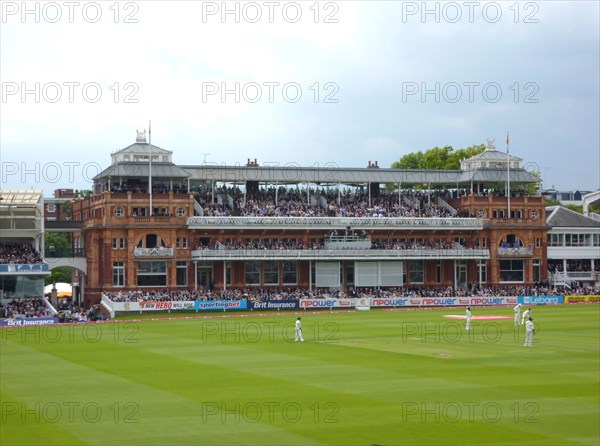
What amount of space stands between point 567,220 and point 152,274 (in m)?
44.0

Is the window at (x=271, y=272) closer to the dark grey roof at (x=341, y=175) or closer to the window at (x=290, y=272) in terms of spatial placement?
the window at (x=290, y=272)

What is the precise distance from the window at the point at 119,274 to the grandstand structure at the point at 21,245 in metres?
6.05

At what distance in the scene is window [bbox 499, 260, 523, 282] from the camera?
286ft

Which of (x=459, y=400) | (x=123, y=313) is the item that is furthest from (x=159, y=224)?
(x=459, y=400)

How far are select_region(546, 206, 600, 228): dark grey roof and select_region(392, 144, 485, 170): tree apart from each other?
15190mm

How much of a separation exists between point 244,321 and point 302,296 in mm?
17047

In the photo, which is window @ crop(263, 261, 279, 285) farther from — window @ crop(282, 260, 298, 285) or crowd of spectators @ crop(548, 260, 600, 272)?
crowd of spectators @ crop(548, 260, 600, 272)

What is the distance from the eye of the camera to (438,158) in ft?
372

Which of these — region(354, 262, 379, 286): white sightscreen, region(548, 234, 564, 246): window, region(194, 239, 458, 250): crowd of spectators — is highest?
region(548, 234, 564, 246): window

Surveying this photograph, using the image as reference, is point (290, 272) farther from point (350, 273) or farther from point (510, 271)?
point (510, 271)

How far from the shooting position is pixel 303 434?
21922 mm

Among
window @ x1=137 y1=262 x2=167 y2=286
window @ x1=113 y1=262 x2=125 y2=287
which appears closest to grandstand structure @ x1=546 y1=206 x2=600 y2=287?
window @ x1=137 y1=262 x2=167 y2=286

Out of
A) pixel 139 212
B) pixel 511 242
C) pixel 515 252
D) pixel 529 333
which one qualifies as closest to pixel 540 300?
pixel 515 252

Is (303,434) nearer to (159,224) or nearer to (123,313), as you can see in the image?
(123,313)
